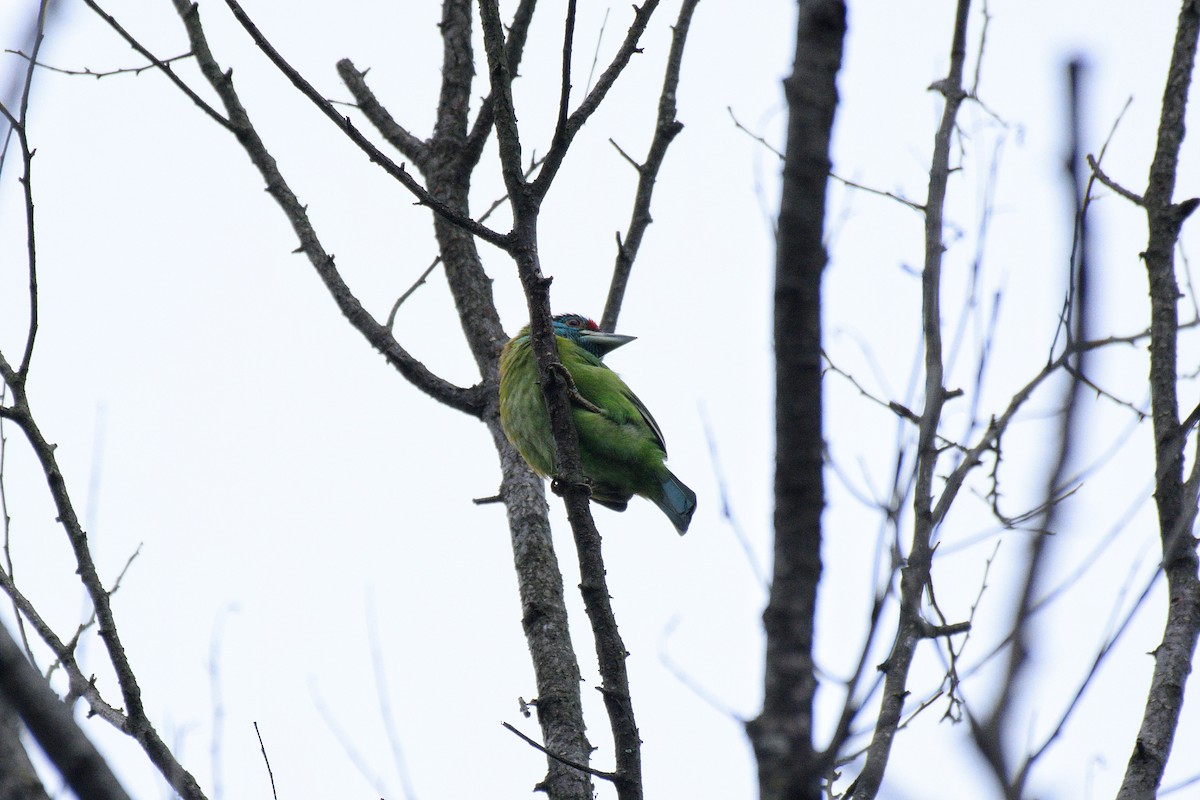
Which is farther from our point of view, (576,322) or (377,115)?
(576,322)

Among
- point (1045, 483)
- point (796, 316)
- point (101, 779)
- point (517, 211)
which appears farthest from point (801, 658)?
point (517, 211)

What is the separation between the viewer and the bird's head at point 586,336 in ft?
17.8

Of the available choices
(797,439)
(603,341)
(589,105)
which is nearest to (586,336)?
(603,341)

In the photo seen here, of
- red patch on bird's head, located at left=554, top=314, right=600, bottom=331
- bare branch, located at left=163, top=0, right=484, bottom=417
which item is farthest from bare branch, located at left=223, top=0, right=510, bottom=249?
red patch on bird's head, located at left=554, top=314, right=600, bottom=331

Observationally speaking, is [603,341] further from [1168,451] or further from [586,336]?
[1168,451]

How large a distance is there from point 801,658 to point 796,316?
0.36 metres

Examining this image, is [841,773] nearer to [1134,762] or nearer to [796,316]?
[1134,762]

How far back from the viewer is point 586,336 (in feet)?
18.1

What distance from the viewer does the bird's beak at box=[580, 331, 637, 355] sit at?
5375 millimetres

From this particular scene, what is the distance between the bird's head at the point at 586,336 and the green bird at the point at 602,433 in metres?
0.08

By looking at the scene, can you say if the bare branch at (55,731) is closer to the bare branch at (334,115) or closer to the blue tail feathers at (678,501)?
the bare branch at (334,115)

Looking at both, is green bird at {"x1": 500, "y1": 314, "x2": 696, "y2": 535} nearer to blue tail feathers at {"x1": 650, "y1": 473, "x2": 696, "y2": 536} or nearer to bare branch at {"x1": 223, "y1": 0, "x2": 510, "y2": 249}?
blue tail feathers at {"x1": 650, "y1": 473, "x2": 696, "y2": 536}

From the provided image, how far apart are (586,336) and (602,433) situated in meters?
0.79

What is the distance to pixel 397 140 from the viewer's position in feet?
16.6
